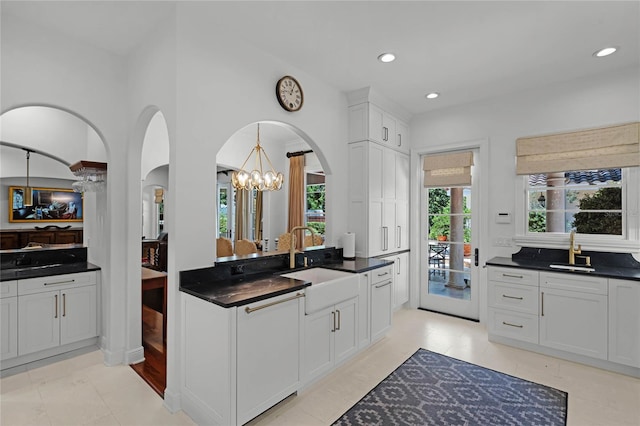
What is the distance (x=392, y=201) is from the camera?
4328 millimetres

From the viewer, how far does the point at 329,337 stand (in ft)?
8.88

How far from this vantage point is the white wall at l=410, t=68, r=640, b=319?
10.9 ft

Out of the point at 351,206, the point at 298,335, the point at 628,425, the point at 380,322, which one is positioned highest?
Result: the point at 351,206

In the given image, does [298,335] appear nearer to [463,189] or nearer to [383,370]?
[383,370]

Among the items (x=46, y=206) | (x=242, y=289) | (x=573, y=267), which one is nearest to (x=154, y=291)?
(x=242, y=289)

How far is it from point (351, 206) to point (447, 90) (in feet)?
6.04

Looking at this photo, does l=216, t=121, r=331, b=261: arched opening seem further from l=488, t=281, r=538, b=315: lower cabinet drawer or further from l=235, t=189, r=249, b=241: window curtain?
l=488, t=281, r=538, b=315: lower cabinet drawer

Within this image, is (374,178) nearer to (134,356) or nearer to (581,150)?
(581,150)

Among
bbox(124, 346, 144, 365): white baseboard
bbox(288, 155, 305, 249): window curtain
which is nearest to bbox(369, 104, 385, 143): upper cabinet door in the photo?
bbox(288, 155, 305, 249): window curtain

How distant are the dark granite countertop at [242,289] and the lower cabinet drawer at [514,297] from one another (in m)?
2.32

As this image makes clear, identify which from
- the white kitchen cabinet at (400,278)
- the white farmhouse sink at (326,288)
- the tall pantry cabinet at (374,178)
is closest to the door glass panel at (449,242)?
the white kitchen cabinet at (400,278)

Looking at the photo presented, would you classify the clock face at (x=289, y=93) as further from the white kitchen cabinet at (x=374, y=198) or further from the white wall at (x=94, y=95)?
the white wall at (x=94, y=95)

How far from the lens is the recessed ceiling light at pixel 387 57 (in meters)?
2.98

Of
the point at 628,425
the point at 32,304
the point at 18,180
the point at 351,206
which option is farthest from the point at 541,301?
the point at 18,180
